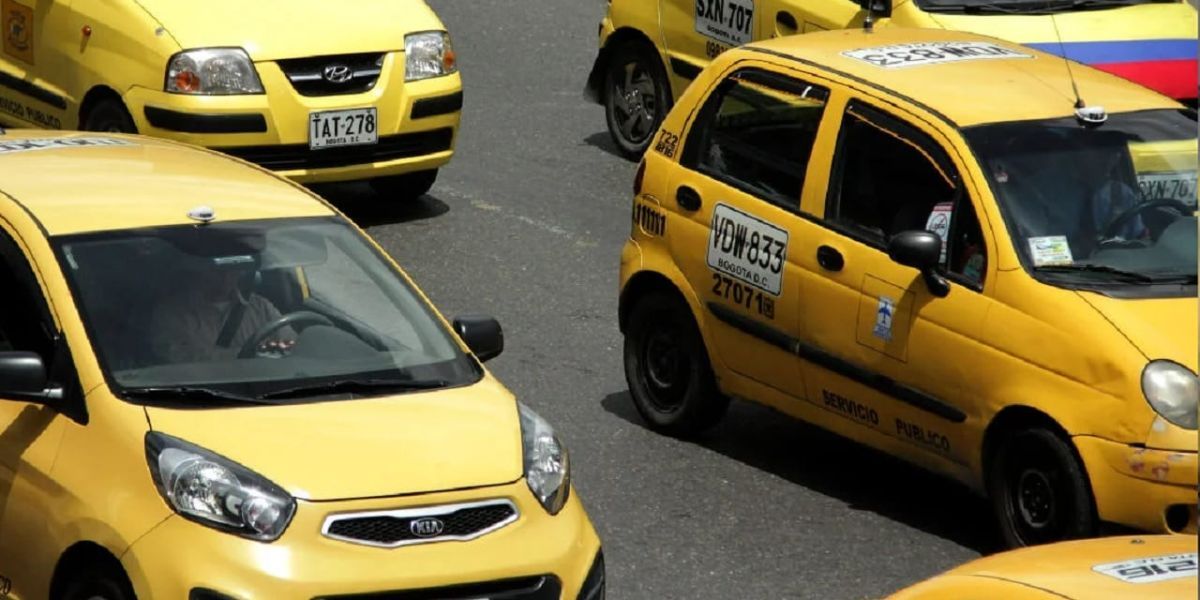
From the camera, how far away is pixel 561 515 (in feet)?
21.3

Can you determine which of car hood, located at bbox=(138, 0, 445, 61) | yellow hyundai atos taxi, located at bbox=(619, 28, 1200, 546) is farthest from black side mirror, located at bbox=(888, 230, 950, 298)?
car hood, located at bbox=(138, 0, 445, 61)

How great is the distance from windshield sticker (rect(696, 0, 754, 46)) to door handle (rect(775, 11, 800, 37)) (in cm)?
22

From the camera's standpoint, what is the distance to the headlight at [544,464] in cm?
651

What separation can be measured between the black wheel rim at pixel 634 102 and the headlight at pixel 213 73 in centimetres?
308

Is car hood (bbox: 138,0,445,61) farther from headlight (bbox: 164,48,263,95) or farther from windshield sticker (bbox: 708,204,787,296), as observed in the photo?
windshield sticker (bbox: 708,204,787,296)

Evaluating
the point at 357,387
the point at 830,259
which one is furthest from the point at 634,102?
the point at 357,387

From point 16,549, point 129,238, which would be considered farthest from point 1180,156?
point 16,549

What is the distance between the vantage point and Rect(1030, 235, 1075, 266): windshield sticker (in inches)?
322

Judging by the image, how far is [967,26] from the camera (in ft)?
41.6

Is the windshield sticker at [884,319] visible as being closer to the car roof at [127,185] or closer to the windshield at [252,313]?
the windshield at [252,313]

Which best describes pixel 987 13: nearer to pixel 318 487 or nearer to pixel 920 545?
pixel 920 545

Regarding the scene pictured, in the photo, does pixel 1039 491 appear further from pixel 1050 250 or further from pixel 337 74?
pixel 337 74

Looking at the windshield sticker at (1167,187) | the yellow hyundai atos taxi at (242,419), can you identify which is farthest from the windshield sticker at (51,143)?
the windshield sticker at (1167,187)

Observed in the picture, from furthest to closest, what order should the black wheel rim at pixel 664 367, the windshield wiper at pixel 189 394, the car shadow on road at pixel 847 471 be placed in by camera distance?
the black wheel rim at pixel 664 367 < the car shadow on road at pixel 847 471 < the windshield wiper at pixel 189 394
